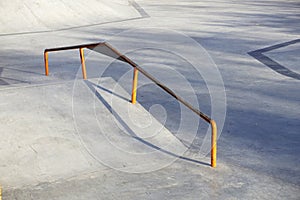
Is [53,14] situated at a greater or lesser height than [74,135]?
greater

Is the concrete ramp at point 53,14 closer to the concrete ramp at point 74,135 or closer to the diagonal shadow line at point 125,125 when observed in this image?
the diagonal shadow line at point 125,125

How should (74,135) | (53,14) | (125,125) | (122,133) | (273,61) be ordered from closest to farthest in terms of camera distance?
(74,135)
(122,133)
(125,125)
(273,61)
(53,14)

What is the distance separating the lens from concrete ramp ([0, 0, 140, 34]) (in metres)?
19.2

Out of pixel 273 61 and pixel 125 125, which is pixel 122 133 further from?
pixel 273 61

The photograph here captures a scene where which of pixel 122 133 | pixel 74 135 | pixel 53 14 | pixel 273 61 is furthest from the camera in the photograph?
pixel 53 14

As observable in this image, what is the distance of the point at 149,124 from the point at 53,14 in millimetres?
12641

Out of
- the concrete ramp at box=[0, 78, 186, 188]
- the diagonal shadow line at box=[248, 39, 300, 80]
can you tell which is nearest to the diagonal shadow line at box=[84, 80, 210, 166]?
the concrete ramp at box=[0, 78, 186, 188]

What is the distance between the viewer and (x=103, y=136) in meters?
8.66

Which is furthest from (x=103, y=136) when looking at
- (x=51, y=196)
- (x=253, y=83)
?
(x=253, y=83)

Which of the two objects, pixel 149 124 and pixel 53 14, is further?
pixel 53 14

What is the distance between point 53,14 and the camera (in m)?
20.6

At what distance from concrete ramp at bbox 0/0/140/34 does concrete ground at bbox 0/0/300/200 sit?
7.34 ft

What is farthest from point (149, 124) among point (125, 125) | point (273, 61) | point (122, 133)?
point (273, 61)

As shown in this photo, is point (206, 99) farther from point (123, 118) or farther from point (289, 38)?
point (289, 38)
